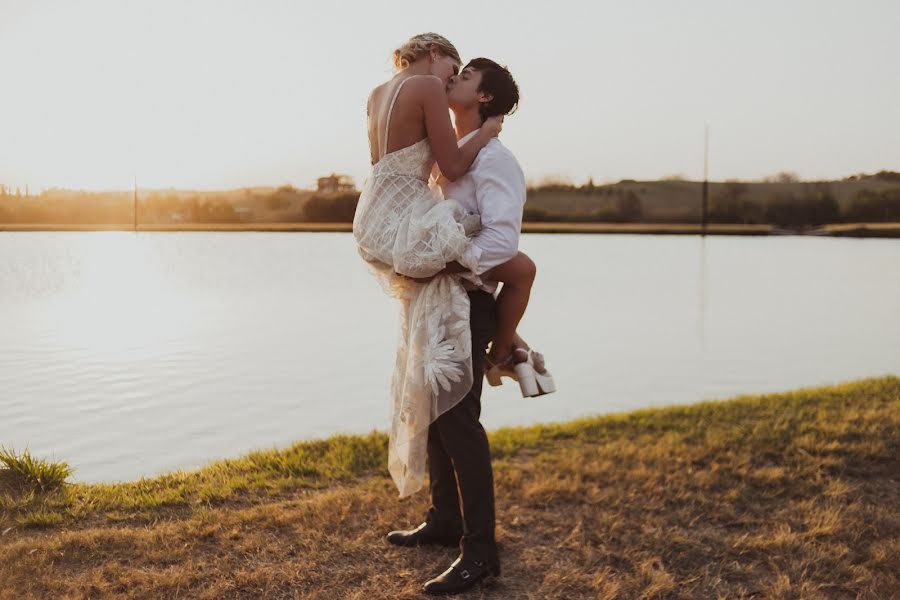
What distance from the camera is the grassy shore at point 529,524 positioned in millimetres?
3281

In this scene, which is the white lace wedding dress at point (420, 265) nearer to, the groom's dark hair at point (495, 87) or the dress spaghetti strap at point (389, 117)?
the dress spaghetti strap at point (389, 117)

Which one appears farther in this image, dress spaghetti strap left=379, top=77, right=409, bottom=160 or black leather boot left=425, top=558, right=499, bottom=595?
black leather boot left=425, top=558, right=499, bottom=595

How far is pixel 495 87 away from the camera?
119 inches

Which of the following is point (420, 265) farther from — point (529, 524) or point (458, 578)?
point (529, 524)

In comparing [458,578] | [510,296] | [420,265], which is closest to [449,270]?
[420,265]

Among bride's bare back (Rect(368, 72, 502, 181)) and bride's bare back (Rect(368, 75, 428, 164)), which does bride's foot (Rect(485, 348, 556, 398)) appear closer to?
bride's bare back (Rect(368, 72, 502, 181))

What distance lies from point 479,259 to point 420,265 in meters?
0.22

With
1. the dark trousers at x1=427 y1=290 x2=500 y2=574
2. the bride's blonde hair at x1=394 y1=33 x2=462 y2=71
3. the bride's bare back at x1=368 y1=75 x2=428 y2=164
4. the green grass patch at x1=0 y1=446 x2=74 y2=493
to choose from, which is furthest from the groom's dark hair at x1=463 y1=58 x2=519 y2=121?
the green grass patch at x1=0 y1=446 x2=74 y2=493

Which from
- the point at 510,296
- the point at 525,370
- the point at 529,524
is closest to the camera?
the point at 510,296

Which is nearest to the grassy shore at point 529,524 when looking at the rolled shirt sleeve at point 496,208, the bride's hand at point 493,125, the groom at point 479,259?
the groom at point 479,259

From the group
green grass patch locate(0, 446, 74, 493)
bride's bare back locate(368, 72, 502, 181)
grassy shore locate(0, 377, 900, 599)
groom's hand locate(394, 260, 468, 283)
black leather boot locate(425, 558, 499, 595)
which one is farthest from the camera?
green grass patch locate(0, 446, 74, 493)

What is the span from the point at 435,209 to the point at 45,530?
2.56m

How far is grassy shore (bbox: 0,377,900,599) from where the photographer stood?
3.28m

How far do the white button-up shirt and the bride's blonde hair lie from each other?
0.33 meters
